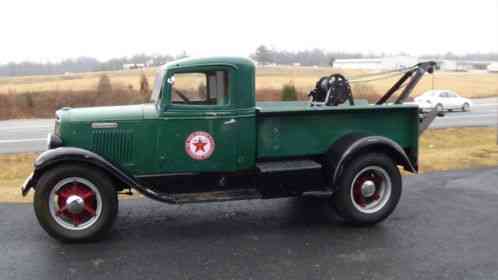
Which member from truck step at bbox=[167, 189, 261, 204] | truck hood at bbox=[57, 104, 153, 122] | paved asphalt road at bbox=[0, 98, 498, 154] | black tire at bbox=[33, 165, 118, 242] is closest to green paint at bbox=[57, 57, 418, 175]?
truck hood at bbox=[57, 104, 153, 122]

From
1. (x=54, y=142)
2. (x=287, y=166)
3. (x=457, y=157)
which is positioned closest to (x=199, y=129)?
(x=287, y=166)

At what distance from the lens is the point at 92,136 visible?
17.9 ft

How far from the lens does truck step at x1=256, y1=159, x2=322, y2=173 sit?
5.55 meters

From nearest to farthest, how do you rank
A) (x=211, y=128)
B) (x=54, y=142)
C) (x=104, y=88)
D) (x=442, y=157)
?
1. (x=54, y=142)
2. (x=211, y=128)
3. (x=442, y=157)
4. (x=104, y=88)

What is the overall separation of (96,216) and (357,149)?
3.01 m

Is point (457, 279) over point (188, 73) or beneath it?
beneath

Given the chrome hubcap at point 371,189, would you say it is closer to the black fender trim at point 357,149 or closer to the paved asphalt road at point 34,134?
the black fender trim at point 357,149

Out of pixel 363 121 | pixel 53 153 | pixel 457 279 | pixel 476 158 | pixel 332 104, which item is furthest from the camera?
pixel 476 158

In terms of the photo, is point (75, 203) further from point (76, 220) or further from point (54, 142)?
point (54, 142)

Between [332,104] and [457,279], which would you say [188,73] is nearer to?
[332,104]

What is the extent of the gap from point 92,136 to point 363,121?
3.23 m

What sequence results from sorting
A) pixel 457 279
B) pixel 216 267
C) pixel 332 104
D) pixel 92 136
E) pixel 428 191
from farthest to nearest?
1. pixel 428 191
2. pixel 332 104
3. pixel 92 136
4. pixel 216 267
5. pixel 457 279

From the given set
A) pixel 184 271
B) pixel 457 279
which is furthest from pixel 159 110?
pixel 457 279

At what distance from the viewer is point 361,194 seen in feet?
19.1
